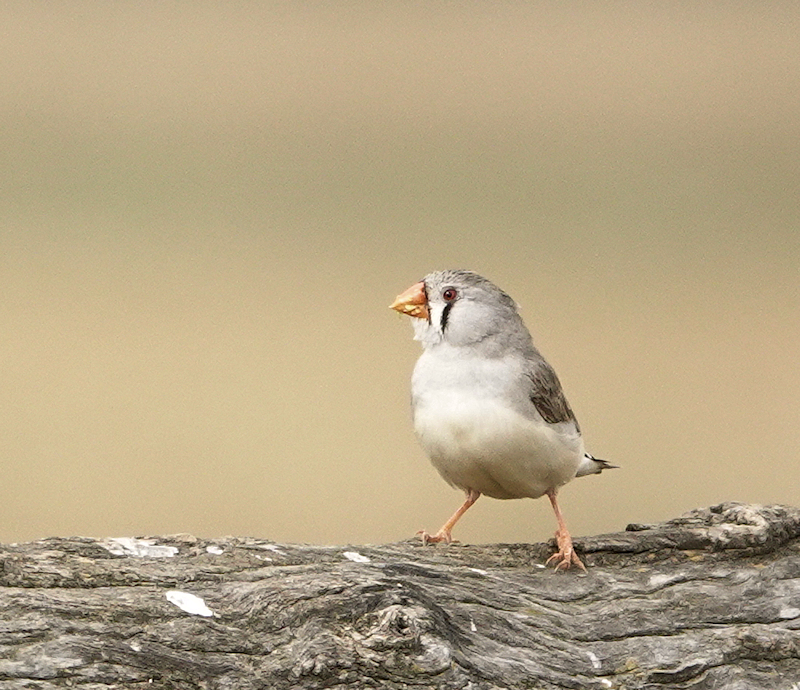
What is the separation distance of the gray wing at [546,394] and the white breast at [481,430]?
53mm

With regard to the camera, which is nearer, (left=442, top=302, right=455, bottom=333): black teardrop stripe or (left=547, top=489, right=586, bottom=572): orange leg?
(left=547, top=489, right=586, bottom=572): orange leg

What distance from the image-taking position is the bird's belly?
16.0ft

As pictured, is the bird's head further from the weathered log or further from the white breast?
the weathered log

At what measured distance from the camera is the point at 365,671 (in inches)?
138

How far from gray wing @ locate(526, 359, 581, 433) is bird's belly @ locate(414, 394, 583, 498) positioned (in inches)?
2.5

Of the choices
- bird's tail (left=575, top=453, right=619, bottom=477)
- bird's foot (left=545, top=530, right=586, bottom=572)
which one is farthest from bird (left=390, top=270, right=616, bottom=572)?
bird's tail (left=575, top=453, right=619, bottom=477)

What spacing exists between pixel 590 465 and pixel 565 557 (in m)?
1.09

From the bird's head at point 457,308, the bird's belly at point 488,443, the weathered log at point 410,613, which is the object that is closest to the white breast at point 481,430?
the bird's belly at point 488,443

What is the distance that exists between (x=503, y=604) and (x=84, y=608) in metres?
1.39

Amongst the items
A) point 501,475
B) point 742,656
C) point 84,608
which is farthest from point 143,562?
point 742,656

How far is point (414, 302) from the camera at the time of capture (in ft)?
17.2

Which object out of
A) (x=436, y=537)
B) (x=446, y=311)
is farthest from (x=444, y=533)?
(x=446, y=311)

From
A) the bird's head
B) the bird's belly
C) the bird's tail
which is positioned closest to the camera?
the bird's belly

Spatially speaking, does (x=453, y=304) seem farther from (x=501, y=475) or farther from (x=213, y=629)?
(x=213, y=629)
